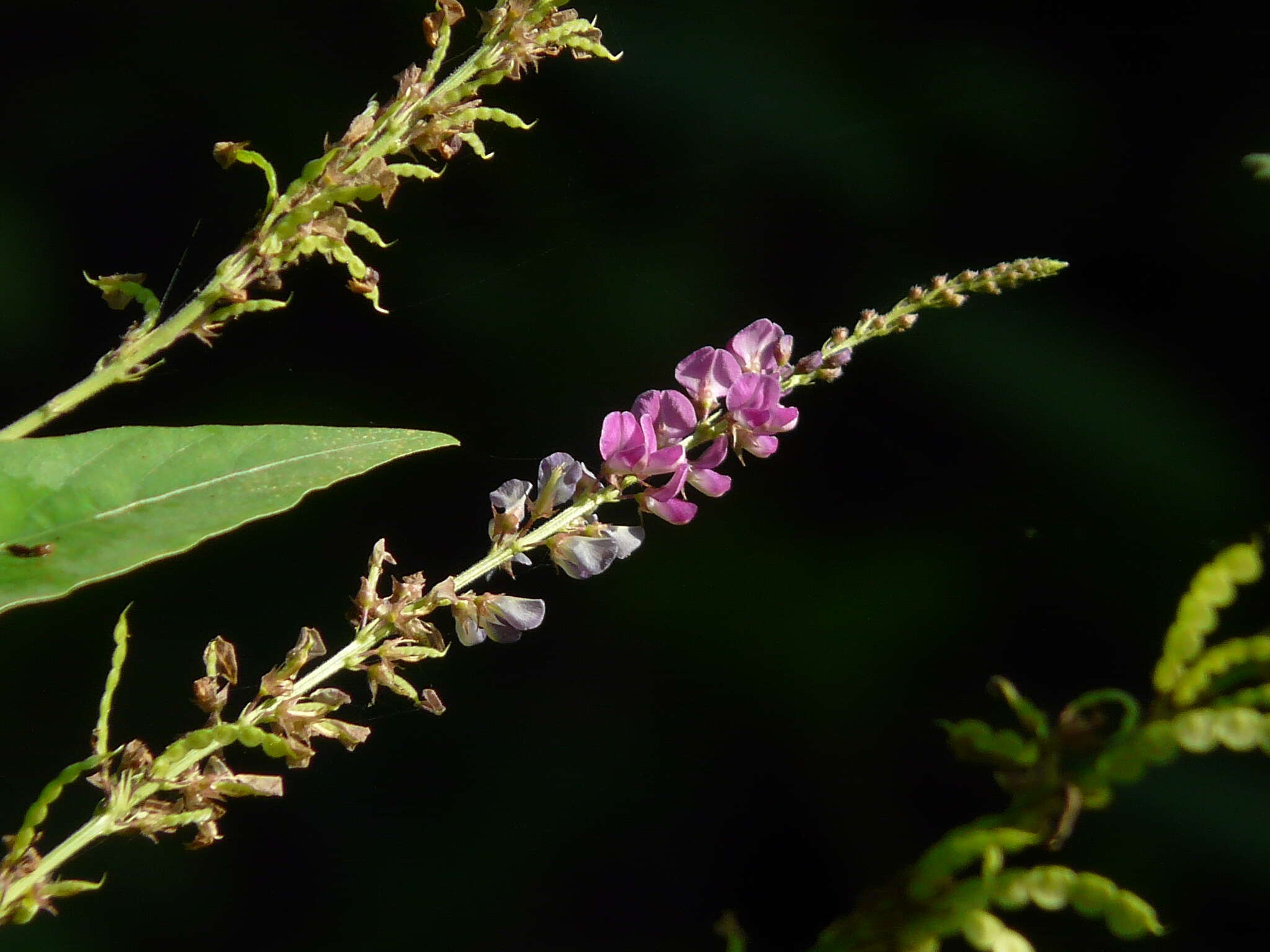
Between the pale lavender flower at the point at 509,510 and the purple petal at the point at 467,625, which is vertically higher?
the pale lavender flower at the point at 509,510

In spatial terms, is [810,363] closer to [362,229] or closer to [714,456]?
[714,456]

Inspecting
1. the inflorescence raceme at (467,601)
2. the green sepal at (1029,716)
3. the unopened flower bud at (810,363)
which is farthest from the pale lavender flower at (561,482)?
the green sepal at (1029,716)

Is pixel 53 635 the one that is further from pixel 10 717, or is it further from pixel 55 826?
pixel 55 826

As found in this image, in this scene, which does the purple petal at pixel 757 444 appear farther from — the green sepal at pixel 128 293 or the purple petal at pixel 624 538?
the green sepal at pixel 128 293

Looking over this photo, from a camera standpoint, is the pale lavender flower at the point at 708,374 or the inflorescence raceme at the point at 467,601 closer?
the inflorescence raceme at the point at 467,601

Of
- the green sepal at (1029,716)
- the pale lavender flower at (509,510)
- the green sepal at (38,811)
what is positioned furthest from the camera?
the pale lavender flower at (509,510)

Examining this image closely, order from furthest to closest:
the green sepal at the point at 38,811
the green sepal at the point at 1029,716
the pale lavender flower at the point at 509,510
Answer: the pale lavender flower at the point at 509,510 → the green sepal at the point at 38,811 → the green sepal at the point at 1029,716

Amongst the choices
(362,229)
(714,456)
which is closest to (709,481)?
(714,456)

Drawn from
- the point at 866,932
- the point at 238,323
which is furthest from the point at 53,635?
the point at 866,932
